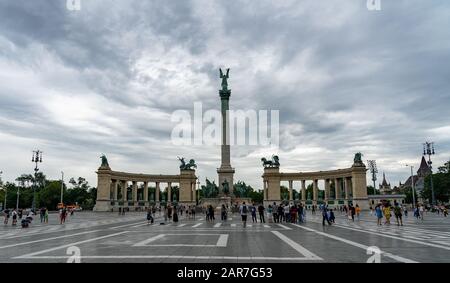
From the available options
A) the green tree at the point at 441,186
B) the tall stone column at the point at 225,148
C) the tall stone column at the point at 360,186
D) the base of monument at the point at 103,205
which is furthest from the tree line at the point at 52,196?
the green tree at the point at 441,186

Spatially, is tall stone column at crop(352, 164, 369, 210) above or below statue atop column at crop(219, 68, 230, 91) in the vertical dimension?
below

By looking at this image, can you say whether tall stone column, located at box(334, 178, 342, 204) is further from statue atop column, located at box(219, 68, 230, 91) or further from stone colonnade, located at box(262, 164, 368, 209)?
statue atop column, located at box(219, 68, 230, 91)

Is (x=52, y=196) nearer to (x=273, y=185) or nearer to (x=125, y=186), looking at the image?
(x=125, y=186)

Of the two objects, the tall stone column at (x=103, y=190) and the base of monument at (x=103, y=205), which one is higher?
the tall stone column at (x=103, y=190)

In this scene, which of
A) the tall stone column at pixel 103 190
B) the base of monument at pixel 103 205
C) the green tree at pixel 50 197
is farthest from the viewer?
the green tree at pixel 50 197

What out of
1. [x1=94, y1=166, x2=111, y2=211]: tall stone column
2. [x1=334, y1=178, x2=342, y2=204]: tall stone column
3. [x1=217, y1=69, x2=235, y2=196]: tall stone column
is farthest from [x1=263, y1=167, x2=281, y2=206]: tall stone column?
[x1=94, y1=166, x2=111, y2=211]: tall stone column

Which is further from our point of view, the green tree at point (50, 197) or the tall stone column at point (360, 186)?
the green tree at point (50, 197)

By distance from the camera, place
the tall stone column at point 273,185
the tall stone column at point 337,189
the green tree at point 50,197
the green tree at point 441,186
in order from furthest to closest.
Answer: the green tree at point 50,197 → the green tree at point 441,186 → the tall stone column at point 337,189 → the tall stone column at point 273,185

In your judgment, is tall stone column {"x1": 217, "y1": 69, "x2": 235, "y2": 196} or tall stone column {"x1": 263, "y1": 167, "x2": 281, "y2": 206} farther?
tall stone column {"x1": 263, "y1": 167, "x2": 281, "y2": 206}

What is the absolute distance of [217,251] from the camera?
1420 cm

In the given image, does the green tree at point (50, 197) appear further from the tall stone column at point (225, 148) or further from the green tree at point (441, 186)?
the green tree at point (441, 186)

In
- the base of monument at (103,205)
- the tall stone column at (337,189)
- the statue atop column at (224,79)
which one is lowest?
the base of monument at (103,205)

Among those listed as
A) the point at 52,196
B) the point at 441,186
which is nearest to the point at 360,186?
the point at 441,186
